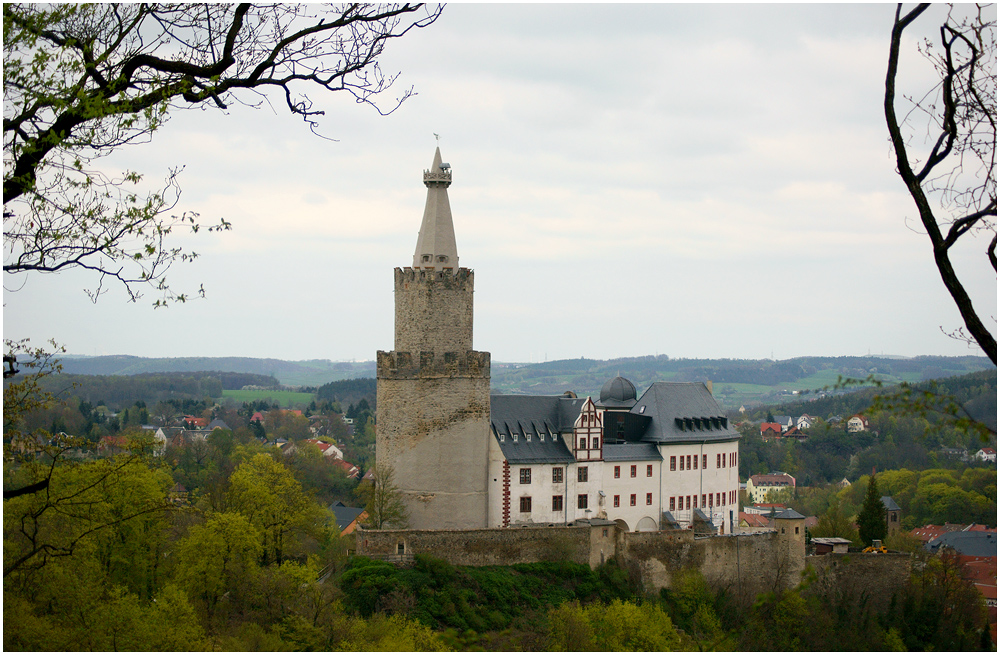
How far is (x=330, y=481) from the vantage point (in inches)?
3703

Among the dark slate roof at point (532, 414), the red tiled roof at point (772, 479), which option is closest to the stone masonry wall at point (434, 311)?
the dark slate roof at point (532, 414)

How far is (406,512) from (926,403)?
3142cm

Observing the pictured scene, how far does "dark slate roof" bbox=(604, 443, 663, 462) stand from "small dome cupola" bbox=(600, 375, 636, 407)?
377 centimetres

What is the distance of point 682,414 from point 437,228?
15.0 meters

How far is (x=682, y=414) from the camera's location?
157 ft

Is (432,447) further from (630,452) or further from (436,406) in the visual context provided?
(630,452)

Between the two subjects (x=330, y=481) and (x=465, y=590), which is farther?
(x=330, y=481)

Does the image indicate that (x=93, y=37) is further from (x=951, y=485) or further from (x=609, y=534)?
(x=951, y=485)

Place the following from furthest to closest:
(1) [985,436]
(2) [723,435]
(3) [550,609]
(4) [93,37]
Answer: (2) [723,435] < (3) [550,609] < (4) [93,37] < (1) [985,436]

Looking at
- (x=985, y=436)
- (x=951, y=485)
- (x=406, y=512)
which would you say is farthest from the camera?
(x=951, y=485)

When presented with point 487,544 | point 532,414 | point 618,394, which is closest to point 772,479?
point 618,394

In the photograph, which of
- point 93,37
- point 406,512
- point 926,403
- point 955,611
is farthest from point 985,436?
point 955,611

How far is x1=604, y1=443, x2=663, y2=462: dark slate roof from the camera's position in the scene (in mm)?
43894

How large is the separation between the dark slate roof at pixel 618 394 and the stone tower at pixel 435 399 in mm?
10254
